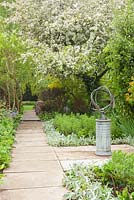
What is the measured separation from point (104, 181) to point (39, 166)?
5.04ft

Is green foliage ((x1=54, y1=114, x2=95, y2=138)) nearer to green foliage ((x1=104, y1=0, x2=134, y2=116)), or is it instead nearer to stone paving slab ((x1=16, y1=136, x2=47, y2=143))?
stone paving slab ((x1=16, y1=136, x2=47, y2=143))

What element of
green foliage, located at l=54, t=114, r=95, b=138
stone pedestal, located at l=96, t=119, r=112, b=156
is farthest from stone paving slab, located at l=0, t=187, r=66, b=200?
green foliage, located at l=54, t=114, r=95, b=138

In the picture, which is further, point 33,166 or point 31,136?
point 31,136

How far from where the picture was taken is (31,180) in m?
4.79

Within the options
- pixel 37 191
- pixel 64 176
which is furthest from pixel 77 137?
pixel 37 191

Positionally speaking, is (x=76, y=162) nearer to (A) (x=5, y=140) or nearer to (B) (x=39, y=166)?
(B) (x=39, y=166)

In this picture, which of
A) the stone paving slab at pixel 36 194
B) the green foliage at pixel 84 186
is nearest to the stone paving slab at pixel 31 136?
the green foliage at pixel 84 186

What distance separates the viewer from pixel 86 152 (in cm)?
680

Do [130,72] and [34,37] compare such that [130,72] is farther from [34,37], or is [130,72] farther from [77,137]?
[34,37]

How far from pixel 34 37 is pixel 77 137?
220 inches

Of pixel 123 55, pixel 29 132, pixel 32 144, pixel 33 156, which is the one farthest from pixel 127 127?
pixel 29 132

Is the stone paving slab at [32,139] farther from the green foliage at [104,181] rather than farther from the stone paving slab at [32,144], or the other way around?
the green foliage at [104,181]

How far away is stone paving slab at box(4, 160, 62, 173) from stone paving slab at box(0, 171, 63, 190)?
0.21 metres

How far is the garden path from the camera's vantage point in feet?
13.8
